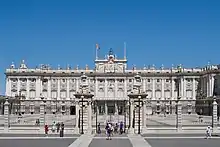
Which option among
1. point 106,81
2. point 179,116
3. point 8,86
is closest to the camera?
point 179,116

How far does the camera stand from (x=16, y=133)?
45062 mm

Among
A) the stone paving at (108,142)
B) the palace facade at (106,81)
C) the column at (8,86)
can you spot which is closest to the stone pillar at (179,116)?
the stone paving at (108,142)

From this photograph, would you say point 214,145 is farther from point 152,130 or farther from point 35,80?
point 35,80

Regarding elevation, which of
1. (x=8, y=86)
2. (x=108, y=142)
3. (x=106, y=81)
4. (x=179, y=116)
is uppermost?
(x=106, y=81)

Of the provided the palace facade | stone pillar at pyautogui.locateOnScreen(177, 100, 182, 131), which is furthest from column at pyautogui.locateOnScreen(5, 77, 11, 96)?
stone pillar at pyautogui.locateOnScreen(177, 100, 182, 131)

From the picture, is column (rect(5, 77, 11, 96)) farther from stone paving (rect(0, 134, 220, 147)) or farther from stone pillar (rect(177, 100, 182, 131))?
stone paving (rect(0, 134, 220, 147))

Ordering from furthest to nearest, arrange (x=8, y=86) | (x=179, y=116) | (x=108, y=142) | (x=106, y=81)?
(x=106, y=81) → (x=8, y=86) → (x=179, y=116) → (x=108, y=142)

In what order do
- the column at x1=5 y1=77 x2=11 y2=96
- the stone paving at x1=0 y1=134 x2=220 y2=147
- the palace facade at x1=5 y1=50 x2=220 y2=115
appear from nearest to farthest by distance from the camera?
the stone paving at x1=0 y1=134 x2=220 y2=147 → the column at x1=5 y1=77 x2=11 y2=96 → the palace facade at x1=5 y1=50 x2=220 y2=115

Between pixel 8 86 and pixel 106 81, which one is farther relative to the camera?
pixel 106 81

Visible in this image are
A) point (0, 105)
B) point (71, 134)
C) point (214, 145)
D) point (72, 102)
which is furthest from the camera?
point (72, 102)

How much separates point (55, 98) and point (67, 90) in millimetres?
6188

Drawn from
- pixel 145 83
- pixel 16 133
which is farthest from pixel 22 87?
pixel 16 133

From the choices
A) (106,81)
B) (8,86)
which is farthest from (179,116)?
(8,86)

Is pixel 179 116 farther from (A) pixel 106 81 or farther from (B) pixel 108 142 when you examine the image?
(A) pixel 106 81
